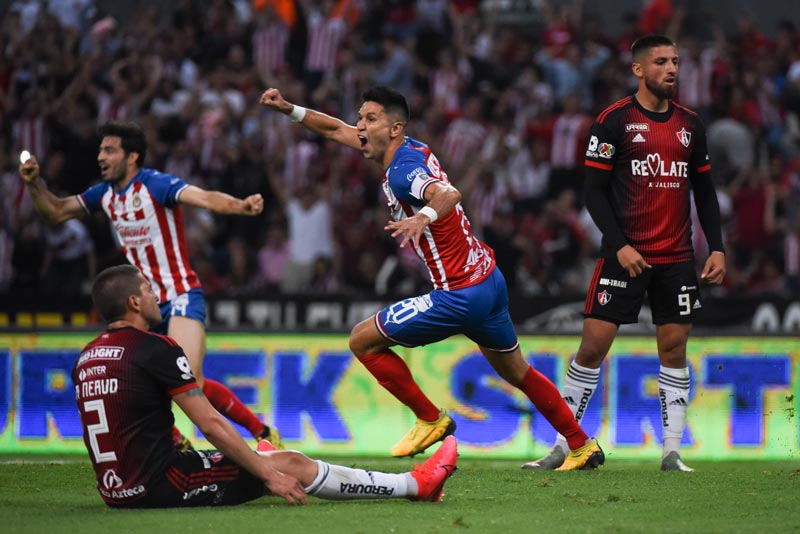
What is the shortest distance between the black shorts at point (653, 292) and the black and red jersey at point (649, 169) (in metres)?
0.09

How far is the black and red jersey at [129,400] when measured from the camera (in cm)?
624

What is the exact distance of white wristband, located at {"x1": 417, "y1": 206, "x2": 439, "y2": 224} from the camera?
7258 millimetres

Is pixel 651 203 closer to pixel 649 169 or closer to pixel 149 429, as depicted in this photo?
pixel 649 169

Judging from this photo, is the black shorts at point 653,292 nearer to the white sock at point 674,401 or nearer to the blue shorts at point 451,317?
the white sock at point 674,401

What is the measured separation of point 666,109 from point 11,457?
628 centimetres

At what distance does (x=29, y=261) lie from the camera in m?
16.1

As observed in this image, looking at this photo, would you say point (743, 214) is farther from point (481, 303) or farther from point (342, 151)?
point (481, 303)

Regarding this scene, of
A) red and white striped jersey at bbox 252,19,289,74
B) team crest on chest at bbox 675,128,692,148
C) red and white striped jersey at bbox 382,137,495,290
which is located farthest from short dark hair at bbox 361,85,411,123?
red and white striped jersey at bbox 252,19,289,74

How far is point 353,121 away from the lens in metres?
18.0

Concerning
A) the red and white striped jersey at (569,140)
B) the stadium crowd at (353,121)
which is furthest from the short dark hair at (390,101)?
the red and white striped jersey at (569,140)

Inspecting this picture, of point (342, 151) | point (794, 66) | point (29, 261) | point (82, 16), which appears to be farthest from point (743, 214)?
point (82, 16)

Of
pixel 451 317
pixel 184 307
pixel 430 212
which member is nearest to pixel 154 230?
pixel 184 307

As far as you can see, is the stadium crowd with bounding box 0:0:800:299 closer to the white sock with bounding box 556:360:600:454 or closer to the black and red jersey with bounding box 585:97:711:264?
the white sock with bounding box 556:360:600:454

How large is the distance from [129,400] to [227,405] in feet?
12.1
